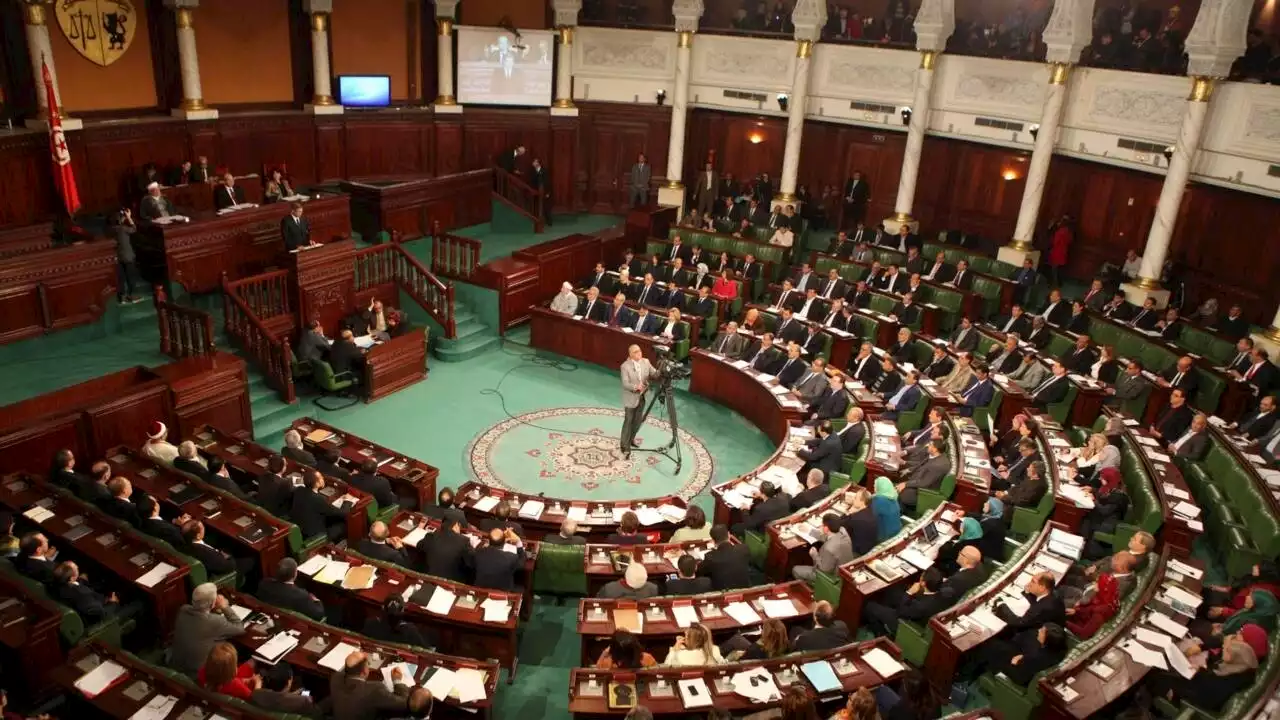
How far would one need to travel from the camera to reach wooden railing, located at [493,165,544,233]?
1928 centimetres

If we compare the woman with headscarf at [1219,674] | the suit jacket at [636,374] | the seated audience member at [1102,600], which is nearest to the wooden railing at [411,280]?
the suit jacket at [636,374]

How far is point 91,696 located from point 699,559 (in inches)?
187

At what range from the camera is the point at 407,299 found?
48.9ft

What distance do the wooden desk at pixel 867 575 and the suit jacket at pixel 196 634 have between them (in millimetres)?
4897

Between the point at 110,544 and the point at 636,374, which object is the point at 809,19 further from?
the point at 110,544

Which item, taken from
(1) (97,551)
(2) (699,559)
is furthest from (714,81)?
(1) (97,551)

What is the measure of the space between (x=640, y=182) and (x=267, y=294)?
31.7ft

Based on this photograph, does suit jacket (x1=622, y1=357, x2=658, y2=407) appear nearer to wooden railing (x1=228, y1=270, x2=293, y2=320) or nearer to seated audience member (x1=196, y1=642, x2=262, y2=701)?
wooden railing (x1=228, y1=270, x2=293, y2=320)

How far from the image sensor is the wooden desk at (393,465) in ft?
31.4

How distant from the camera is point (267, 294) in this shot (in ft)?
43.1

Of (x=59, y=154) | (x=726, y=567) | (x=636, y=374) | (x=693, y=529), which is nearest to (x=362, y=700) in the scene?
(x=726, y=567)

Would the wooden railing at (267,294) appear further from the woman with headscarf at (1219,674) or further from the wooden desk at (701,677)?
the woman with headscarf at (1219,674)

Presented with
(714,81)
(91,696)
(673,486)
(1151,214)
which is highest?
(714,81)

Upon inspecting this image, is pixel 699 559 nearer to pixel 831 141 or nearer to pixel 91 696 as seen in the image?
pixel 91 696
